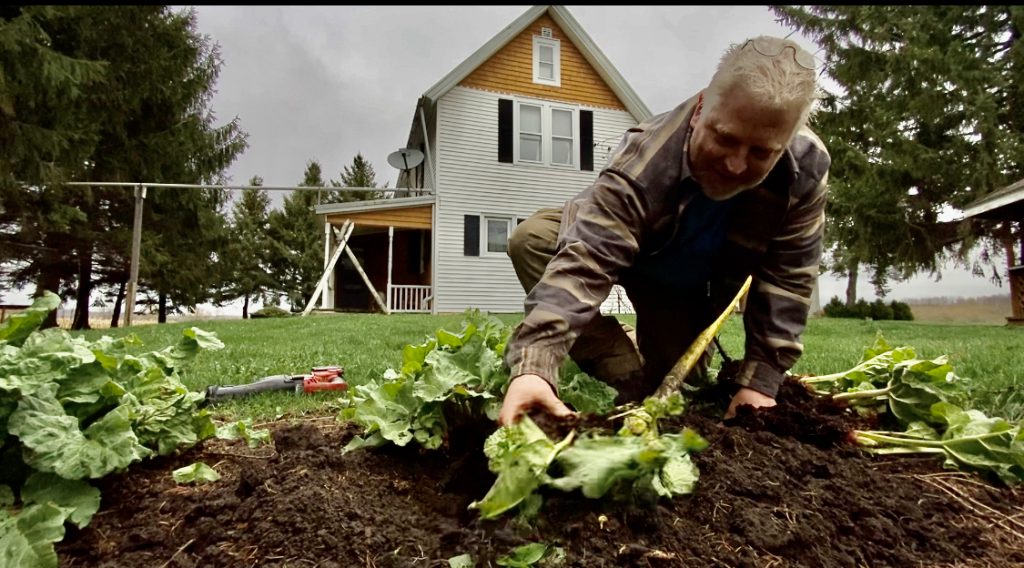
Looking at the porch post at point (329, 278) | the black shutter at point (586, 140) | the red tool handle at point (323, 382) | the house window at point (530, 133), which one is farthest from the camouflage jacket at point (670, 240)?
the black shutter at point (586, 140)

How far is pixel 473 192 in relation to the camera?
14672 millimetres

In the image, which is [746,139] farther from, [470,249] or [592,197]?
[470,249]

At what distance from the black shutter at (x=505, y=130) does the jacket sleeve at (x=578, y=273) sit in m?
13.2

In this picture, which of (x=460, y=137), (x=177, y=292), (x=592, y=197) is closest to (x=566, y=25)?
(x=460, y=137)

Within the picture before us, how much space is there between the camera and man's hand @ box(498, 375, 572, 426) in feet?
4.45

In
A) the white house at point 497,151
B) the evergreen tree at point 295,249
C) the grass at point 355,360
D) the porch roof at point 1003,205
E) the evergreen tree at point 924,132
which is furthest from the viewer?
the evergreen tree at point 295,249

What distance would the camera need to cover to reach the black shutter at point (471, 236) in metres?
14.5

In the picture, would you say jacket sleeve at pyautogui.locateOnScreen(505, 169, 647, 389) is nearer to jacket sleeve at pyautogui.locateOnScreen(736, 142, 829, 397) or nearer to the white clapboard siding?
jacket sleeve at pyautogui.locateOnScreen(736, 142, 829, 397)

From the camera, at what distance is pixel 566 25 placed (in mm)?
15016

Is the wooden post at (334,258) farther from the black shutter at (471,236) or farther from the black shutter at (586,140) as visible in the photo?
the black shutter at (586,140)

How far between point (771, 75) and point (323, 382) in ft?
9.07

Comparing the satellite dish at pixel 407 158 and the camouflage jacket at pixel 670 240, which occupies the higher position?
the satellite dish at pixel 407 158

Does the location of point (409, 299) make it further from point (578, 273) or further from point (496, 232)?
point (578, 273)

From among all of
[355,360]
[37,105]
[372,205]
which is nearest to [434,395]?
[355,360]
